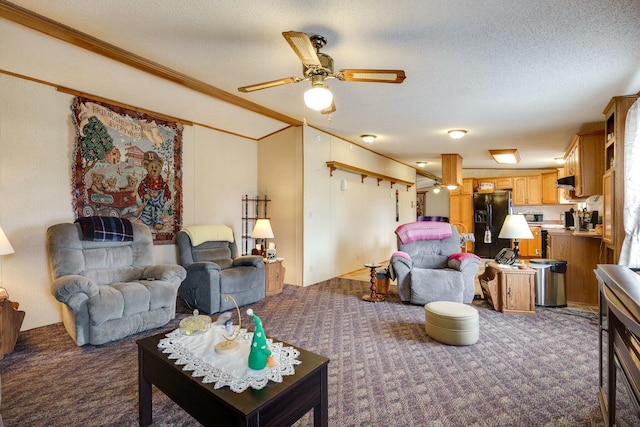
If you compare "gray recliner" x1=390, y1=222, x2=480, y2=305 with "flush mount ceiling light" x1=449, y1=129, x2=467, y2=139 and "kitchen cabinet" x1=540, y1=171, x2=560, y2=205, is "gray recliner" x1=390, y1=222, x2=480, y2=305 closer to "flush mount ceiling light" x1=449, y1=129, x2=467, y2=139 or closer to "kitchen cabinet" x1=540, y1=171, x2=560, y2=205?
"flush mount ceiling light" x1=449, y1=129, x2=467, y2=139

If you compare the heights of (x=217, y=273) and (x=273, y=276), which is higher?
(x=217, y=273)

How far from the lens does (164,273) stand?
10.7ft

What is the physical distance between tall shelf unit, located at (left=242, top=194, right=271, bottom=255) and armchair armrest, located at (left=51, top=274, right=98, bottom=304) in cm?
265

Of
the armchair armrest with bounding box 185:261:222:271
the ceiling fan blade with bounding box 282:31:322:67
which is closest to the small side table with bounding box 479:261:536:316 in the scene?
the ceiling fan blade with bounding box 282:31:322:67

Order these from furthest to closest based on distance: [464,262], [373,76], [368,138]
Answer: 1. [368,138]
2. [464,262]
3. [373,76]

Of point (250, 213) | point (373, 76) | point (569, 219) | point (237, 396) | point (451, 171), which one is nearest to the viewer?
point (237, 396)

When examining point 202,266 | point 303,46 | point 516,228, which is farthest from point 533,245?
point 303,46

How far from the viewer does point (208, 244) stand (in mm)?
4254

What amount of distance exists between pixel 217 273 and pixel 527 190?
8.07 m

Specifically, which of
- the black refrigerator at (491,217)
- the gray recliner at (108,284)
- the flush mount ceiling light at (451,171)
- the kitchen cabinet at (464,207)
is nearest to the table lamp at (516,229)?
the flush mount ceiling light at (451,171)

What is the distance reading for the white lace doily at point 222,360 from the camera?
1.35 metres

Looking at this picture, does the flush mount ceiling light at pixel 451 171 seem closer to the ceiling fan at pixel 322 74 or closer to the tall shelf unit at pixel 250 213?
the tall shelf unit at pixel 250 213

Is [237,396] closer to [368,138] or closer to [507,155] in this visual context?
[368,138]

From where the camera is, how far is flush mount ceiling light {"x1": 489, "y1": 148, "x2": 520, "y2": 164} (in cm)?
637
